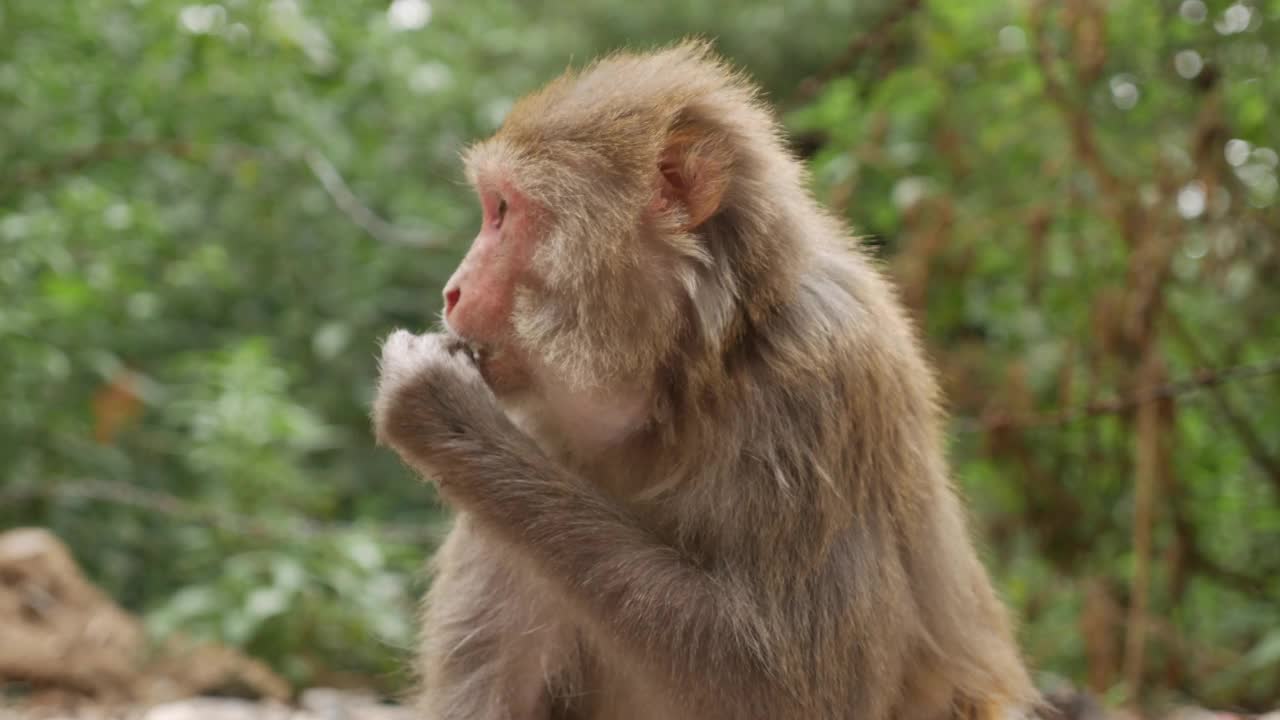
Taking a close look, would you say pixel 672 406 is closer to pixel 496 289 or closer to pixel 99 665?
pixel 496 289

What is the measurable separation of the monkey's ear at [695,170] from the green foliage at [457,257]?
Answer: 2.88 meters

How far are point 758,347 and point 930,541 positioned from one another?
2.22 feet

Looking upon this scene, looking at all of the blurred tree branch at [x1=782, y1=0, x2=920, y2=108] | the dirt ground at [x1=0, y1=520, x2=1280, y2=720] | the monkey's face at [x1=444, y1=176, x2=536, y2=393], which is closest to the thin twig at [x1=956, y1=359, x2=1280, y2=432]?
the dirt ground at [x1=0, y1=520, x2=1280, y2=720]

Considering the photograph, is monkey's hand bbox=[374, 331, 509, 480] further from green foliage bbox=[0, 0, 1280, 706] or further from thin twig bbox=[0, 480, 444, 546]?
green foliage bbox=[0, 0, 1280, 706]

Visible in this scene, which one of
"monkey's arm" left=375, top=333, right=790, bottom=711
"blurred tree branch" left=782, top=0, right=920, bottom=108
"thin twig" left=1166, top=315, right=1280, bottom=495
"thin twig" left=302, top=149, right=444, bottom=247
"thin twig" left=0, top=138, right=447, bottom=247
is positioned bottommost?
"thin twig" left=1166, top=315, right=1280, bottom=495

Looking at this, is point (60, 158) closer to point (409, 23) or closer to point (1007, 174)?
point (409, 23)

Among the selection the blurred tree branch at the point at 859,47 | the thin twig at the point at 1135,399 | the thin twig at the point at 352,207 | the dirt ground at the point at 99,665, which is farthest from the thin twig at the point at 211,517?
the blurred tree branch at the point at 859,47

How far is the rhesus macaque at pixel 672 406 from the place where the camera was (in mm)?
2633

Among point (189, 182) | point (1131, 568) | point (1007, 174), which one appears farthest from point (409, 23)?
point (1131, 568)

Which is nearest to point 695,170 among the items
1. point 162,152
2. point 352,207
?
point 352,207

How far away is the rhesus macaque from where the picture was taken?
104 inches

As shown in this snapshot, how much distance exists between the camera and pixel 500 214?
283 centimetres

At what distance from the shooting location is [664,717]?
283cm

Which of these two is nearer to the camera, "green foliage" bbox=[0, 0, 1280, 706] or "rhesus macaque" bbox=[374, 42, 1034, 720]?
"rhesus macaque" bbox=[374, 42, 1034, 720]
